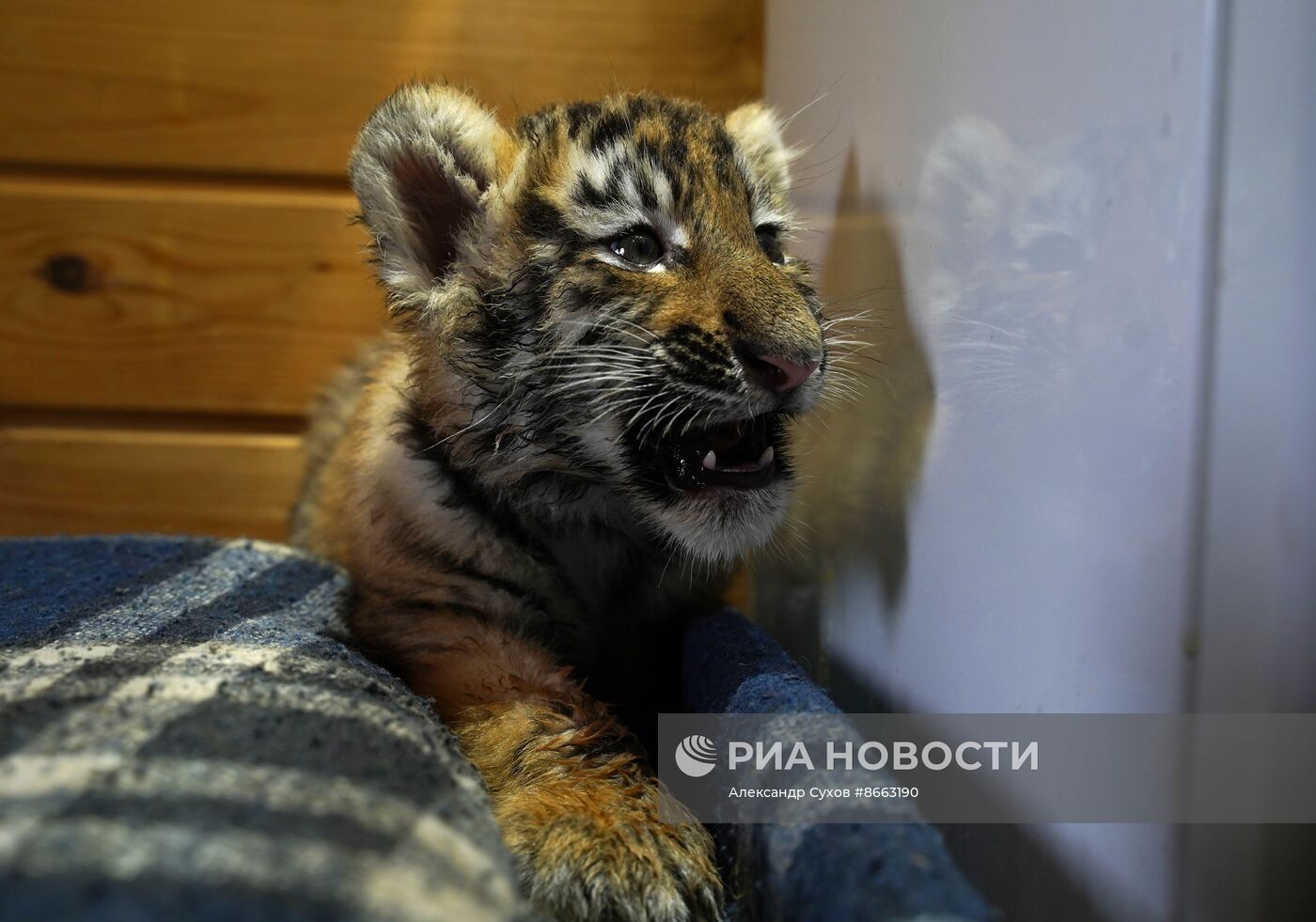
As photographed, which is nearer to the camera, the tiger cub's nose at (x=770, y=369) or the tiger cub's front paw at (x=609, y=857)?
the tiger cub's front paw at (x=609, y=857)

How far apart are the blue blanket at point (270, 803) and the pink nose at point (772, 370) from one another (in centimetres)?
32

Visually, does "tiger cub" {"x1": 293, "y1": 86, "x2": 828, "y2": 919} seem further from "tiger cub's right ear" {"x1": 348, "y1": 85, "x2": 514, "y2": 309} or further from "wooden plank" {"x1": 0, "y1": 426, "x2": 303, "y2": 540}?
"wooden plank" {"x1": 0, "y1": 426, "x2": 303, "y2": 540}

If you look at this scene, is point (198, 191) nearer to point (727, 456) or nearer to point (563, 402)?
point (563, 402)

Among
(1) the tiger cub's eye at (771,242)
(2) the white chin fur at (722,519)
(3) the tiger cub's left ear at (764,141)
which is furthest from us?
(3) the tiger cub's left ear at (764,141)

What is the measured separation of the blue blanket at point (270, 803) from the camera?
58 centimetres

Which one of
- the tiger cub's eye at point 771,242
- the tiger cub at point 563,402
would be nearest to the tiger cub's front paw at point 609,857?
the tiger cub at point 563,402

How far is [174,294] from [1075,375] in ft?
5.61

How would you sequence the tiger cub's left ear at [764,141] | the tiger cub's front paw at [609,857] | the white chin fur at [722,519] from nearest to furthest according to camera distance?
the tiger cub's front paw at [609,857] → the white chin fur at [722,519] → the tiger cub's left ear at [764,141]

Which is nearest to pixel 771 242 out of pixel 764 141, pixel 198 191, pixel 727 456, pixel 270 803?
pixel 764 141

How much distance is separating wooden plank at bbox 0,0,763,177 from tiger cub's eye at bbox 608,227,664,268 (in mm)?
788

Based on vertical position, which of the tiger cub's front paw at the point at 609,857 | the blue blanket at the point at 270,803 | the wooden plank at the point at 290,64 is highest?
the wooden plank at the point at 290,64

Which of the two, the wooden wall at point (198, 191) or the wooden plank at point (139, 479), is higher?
the wooden wall at point (198, 191)

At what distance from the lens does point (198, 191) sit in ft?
6.15

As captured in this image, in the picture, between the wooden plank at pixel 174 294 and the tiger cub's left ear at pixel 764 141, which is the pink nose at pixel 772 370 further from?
the wooden plank at pixel 174 294
